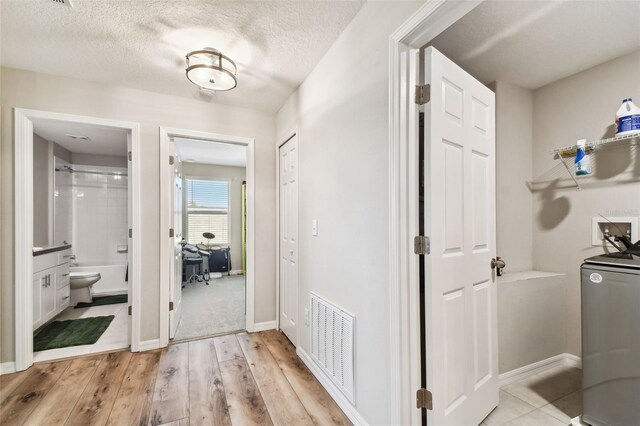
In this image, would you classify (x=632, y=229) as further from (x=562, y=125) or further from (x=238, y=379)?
(x=238, y=379)

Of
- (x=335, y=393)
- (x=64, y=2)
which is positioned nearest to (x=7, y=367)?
(x=335, y=393)

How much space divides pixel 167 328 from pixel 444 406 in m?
2.51

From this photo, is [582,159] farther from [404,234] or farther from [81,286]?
[81,286]

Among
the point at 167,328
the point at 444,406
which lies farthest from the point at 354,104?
the point at 167,328

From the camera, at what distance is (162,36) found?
1967mm

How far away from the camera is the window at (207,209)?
615cm

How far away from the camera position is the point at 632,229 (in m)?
2.06

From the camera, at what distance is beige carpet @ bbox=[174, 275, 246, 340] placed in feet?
10.3

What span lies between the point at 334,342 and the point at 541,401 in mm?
1464

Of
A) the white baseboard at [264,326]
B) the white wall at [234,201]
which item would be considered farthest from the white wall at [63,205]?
the white baseboard at [264,326]

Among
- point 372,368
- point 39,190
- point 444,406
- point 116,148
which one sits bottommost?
point 444,406

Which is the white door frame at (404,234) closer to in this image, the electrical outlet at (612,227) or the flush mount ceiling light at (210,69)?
the flush mount ceiling light at (210,69)

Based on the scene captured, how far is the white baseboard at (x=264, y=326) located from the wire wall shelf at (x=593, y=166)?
296 cm

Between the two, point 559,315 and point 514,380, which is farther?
point 559,315
